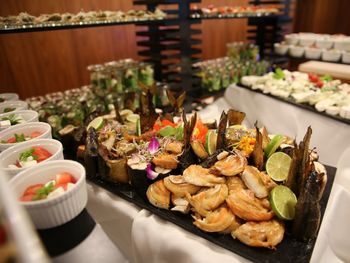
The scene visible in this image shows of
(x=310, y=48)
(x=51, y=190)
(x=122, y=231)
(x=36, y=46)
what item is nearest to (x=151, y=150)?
(x=122, y=231)

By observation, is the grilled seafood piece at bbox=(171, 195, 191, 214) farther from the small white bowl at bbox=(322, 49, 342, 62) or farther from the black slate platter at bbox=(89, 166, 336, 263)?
the small white bowl at bbox=(322, 49, 342, 62)

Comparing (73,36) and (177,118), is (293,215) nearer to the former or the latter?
(177,118)

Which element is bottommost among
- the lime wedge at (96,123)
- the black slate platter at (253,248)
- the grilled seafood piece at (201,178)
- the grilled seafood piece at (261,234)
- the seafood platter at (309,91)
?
the black slate platter at (253,248)

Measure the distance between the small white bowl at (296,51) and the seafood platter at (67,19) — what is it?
183cm

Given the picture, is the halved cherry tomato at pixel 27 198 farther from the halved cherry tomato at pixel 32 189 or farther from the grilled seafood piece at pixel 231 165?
the grilled seafood piece at pixel 231 165

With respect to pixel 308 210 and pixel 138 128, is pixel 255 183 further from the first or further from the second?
pixel 138 128

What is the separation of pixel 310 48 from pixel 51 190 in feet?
11.1

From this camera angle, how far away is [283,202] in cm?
108

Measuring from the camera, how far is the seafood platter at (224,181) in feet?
3.39

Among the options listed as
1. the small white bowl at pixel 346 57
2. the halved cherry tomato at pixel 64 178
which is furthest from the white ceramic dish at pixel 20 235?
the small white bowl at pixel 346 57

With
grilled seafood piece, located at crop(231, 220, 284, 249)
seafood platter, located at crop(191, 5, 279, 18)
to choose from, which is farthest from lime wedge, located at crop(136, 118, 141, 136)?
seafood platter, located at crop(191, 5, 279, 18)

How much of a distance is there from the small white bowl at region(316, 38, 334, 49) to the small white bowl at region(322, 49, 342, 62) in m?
0.12

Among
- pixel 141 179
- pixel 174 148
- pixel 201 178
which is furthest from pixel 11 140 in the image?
pixel 201 178

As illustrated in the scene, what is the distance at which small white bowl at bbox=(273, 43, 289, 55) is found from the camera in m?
3.52
